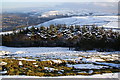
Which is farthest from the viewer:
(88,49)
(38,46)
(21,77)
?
(38,46)

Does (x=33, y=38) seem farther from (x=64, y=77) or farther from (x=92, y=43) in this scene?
(x=64, y=77)

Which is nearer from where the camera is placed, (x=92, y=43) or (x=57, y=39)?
(x=92, y=43)

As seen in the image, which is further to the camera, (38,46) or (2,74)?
(38,46)

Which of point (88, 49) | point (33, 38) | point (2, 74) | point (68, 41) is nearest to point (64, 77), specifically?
point (2, 74)

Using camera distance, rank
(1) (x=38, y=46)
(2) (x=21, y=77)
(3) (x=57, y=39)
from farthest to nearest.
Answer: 1. (3) (x=57, y=39)
2. (1) (x=38, y=46)
3. (2) (x=21, y=77)

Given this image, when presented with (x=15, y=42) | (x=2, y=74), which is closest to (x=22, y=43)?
(x=15, y=42)

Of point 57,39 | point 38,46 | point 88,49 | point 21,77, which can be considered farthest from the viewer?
point 57,39

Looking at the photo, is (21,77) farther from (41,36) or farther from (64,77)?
(41,36)

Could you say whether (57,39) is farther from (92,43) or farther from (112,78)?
(112,78)
